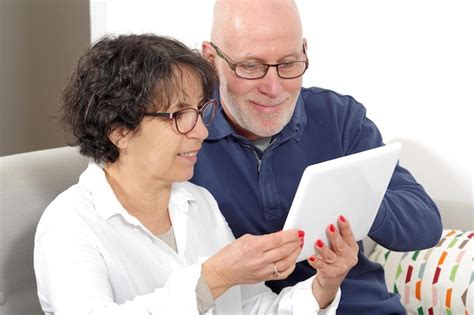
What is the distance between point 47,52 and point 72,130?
1.94 m

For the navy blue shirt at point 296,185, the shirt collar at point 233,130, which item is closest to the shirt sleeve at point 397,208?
the navy blue shirt at point 296,185

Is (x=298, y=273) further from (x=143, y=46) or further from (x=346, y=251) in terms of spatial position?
(x=143, y=46)

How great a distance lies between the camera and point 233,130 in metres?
1.90

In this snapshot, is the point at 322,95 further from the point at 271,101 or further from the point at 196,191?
the point at 196,191

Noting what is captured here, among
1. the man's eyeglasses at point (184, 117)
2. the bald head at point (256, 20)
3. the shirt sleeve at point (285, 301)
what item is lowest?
the shirt sleeve at point (285, 301)

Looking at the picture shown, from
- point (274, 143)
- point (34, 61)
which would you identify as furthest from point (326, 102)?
point (34, 61)

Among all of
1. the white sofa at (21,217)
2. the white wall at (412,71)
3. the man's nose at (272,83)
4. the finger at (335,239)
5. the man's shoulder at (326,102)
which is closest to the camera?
the finger at (335,239)

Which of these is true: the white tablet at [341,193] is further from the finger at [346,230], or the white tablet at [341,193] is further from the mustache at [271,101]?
the mustache at [271,101]

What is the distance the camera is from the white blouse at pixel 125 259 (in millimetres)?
1363

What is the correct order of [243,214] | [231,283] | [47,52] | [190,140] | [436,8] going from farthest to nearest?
[47,52] → [436,8] → [243,214] → [190,140] → [231,283]

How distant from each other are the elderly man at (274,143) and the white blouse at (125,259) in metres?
0.13

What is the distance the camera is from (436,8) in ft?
8.20

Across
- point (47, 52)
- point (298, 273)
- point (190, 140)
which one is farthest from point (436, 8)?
point (47, 52)

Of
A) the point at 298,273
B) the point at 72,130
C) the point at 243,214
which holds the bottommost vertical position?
the point at 298,273
